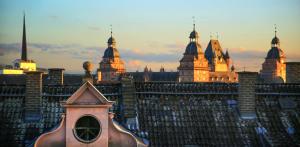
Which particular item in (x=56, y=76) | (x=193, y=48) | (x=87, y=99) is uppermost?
(x=193, y=48)

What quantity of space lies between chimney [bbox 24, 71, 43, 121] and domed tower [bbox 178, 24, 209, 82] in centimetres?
16782

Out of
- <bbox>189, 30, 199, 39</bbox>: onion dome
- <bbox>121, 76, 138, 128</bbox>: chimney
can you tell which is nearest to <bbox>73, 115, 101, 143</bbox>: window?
<bbox>121, 76, 138, 128</bbox>: chimney

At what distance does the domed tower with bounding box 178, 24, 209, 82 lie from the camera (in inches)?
7603

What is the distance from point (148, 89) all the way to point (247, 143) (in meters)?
4.94

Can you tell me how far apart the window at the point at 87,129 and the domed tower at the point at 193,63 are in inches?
6763

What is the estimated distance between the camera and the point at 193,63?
193125mm

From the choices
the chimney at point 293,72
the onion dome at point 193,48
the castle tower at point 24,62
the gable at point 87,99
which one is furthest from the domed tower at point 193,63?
the gable at point 87,99

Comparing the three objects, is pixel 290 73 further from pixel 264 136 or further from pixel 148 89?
pixel 148 89

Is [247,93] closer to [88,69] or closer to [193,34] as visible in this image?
[88,69]

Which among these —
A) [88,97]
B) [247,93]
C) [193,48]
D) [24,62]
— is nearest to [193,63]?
[193,48]

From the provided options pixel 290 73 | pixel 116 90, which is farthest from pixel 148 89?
pixel 290 73

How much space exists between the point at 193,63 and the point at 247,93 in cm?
16903

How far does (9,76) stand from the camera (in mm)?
92312

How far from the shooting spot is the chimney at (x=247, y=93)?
24344mm
